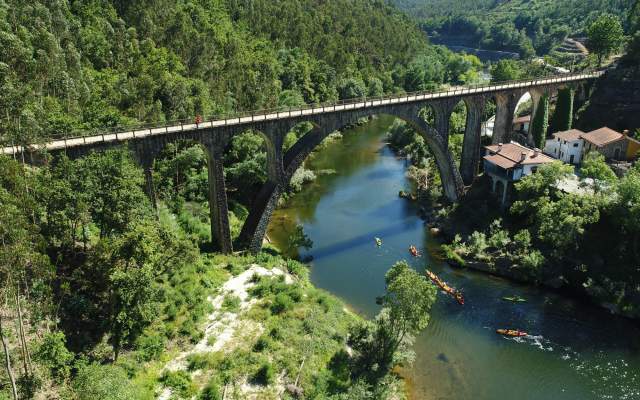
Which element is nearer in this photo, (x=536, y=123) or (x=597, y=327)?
(x=597, y=327)

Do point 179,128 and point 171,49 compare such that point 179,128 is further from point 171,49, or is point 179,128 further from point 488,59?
point 488,59

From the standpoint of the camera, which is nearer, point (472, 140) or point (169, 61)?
point (472, 140)

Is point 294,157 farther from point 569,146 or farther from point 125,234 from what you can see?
point 569,146

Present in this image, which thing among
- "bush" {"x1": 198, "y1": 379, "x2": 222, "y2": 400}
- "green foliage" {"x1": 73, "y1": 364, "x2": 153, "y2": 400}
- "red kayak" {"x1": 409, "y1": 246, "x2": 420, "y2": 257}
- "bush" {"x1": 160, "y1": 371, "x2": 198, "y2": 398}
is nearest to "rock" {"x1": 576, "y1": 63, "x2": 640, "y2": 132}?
"red kayak" {"x1": 409, "y1": 246, "x2": 420, "y2": 257}

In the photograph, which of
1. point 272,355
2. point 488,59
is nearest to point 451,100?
point 272,355

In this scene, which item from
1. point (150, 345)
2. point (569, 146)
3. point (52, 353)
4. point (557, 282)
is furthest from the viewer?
point (569, 146)

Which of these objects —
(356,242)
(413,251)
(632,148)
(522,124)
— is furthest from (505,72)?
(356,242)
